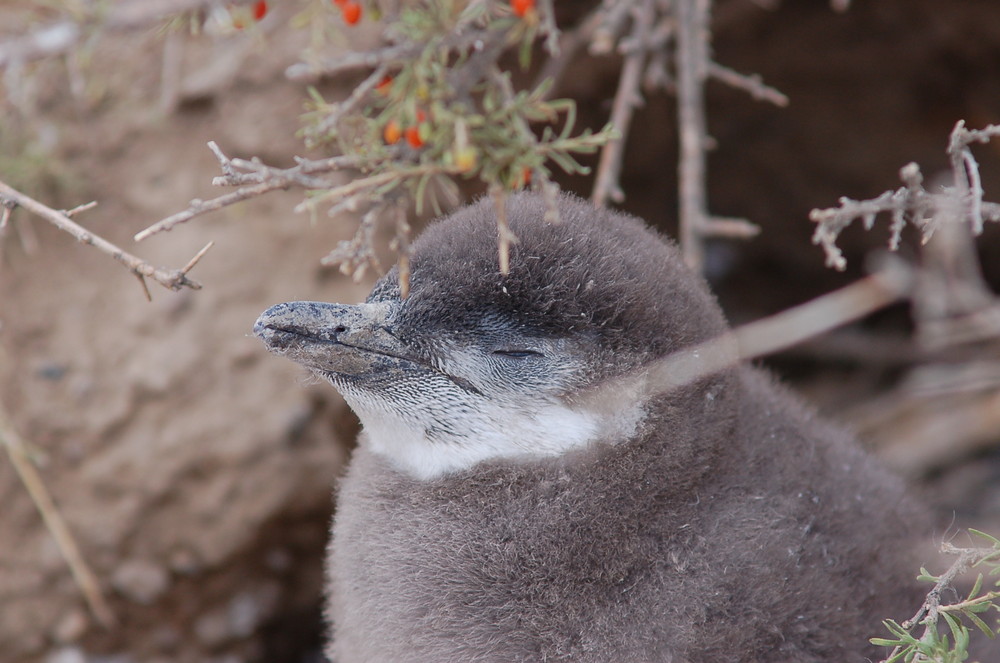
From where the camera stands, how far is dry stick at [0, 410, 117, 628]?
2.56 metres

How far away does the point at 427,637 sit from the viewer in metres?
1.73

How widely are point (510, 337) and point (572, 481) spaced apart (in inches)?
10.7

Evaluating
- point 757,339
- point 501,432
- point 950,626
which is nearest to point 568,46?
point 757,339

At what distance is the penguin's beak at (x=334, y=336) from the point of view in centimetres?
171

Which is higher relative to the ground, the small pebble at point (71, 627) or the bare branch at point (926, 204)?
the bare branch at point (926, 204)

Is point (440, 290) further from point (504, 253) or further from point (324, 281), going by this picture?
point (324, 281)

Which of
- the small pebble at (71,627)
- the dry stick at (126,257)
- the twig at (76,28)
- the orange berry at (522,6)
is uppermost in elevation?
the twig at (76,28)

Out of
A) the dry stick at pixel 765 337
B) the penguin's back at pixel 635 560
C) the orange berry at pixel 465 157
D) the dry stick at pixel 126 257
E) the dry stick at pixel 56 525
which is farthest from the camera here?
the dry stick at pixel 56 525

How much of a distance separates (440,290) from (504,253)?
367 mm

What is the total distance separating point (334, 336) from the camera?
5.71 feet

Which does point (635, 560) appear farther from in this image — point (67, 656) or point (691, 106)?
point (67, 656)

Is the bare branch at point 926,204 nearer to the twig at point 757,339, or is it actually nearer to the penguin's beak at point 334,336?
the twig at point 757,339

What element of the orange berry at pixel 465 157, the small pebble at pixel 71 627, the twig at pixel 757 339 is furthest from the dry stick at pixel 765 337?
the small pebble at pixel 71 627

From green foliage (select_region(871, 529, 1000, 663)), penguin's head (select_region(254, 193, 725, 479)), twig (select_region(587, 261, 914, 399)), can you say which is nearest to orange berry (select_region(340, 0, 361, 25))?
penguin's head (select_region(254, 193, 725, 479))
